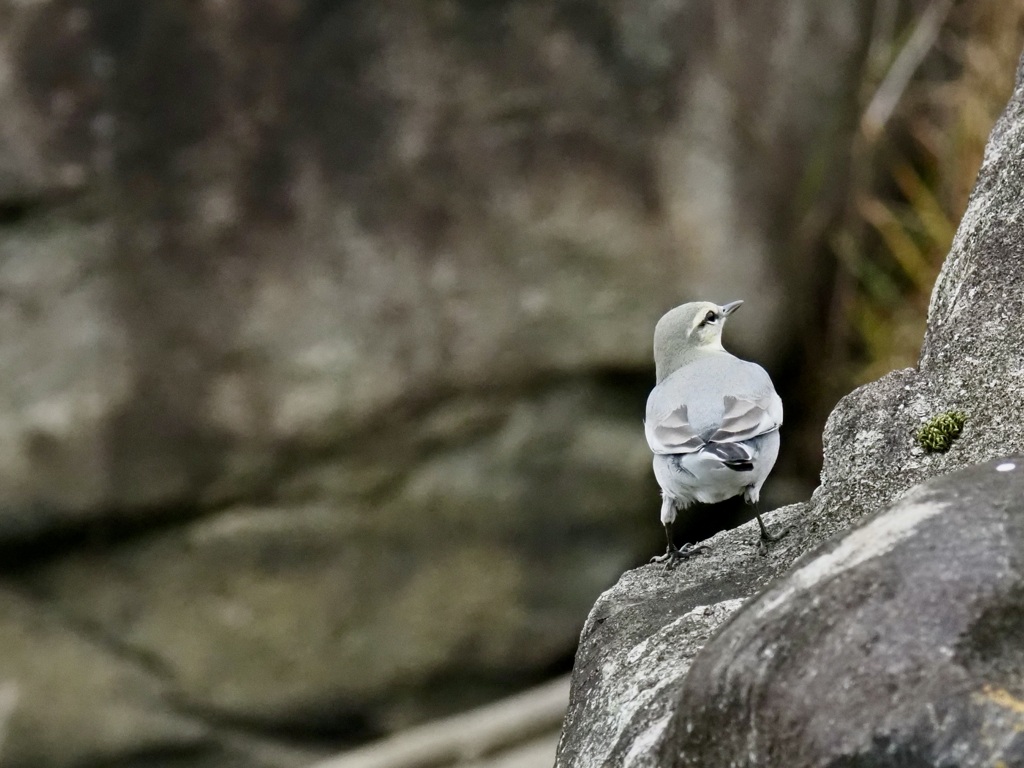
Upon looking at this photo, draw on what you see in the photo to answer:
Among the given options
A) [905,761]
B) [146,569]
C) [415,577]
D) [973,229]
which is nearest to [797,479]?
[415,577]

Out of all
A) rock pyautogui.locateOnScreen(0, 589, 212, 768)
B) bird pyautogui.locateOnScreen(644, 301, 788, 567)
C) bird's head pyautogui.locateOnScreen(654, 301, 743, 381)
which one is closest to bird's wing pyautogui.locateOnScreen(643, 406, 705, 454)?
bird pyautogui.locateOnScreen(644, 301, 788, 567)

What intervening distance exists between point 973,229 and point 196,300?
3.48 m

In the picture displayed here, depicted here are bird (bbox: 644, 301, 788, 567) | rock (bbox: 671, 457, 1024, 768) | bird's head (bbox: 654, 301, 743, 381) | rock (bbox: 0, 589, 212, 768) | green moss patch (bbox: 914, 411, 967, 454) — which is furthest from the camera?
rock (bbox: 0, 589, 212, 768)

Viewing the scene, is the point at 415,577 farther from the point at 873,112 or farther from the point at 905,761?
the point at 905,761

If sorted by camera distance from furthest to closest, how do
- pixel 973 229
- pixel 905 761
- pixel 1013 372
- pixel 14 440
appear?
pixel 14 440, pixel 973 229, pixel 1013 372, pixel 905 761

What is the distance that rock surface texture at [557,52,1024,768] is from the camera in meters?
1.54

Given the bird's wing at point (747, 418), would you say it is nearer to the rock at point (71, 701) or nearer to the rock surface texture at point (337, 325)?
the rock surface texture at point (337, 325)

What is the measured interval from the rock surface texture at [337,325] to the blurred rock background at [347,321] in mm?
13

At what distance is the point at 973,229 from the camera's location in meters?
2.69

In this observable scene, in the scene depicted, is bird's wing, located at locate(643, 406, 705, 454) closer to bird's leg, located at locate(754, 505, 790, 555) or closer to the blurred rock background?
bird's leg, located at locate(754, 505, 790, 555)

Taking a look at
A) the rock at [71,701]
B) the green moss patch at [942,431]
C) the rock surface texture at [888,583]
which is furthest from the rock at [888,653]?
the rock at [71,701]

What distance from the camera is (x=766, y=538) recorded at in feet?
9.22

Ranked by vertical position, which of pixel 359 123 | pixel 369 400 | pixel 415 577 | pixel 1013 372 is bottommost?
pixel 1013 372

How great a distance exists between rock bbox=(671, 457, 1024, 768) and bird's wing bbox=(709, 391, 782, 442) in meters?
1.09
